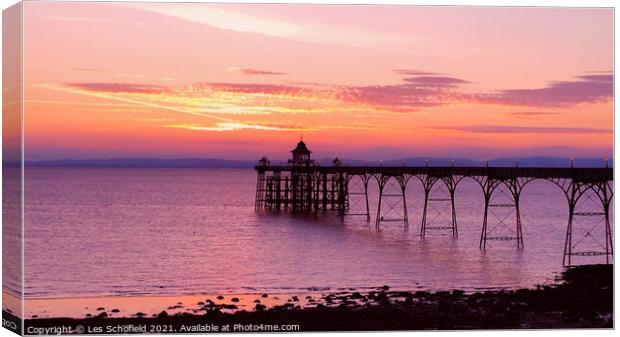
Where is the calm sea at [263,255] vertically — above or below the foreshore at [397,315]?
below

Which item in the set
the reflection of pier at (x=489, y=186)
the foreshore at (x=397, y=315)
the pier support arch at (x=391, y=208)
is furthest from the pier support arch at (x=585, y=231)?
the pier support arch at (x=391, y=208)

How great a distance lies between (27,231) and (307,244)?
1981 centimetres

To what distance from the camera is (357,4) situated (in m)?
23.5

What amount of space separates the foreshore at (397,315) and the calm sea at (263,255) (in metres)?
5.40

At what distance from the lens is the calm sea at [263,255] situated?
36344 millimetres

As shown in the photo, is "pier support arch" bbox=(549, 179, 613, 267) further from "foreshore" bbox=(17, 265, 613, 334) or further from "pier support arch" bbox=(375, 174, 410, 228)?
"pier support arch" bbox=(375, 174, 410, 228)

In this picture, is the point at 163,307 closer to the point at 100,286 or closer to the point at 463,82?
the point at 100,286

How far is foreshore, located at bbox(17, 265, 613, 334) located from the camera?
72.3 feet

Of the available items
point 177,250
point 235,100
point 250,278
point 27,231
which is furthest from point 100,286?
point 27,231

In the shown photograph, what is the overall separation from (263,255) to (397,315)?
22484mm

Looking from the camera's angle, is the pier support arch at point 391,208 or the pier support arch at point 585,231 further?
the pier support arch at point 391,208

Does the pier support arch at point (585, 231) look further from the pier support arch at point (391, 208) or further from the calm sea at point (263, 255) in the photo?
the pier support arch at point (391, 208)

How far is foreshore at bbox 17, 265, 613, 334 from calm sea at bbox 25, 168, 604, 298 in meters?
5.40

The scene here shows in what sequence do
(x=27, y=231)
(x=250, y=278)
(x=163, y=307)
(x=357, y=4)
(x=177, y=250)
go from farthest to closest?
(x=27, y=231) → (x=177, y=250) → (x=250, y=278) → (x=163, y=307) → (x=357, y=4)
